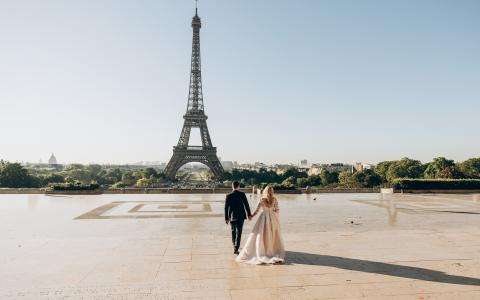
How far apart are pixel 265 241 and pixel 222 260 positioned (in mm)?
1080

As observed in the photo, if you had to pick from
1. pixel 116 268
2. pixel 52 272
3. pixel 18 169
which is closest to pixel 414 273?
pixel 116 268

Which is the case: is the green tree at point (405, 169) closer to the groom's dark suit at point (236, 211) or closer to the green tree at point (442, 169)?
the green tree at point (442, 169)

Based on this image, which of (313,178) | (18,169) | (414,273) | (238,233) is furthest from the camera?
(313,178)

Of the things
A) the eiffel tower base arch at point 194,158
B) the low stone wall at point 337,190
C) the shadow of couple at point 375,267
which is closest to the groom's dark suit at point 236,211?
the shadow of couple at point 375,267

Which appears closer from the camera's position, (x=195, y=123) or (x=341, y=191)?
(x=341, y=191)

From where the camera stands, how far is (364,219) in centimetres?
1530

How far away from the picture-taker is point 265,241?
8.48 metres

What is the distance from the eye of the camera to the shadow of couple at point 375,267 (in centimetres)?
705

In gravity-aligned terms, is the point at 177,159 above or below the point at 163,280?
above

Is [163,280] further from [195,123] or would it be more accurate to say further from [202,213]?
[195,123]

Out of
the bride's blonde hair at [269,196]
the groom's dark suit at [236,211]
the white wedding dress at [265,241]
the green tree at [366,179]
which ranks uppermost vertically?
the green tree at [366,179]

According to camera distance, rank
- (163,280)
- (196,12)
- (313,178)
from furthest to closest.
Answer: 1. (313,178)
2. (196,12)
3. (163,280)

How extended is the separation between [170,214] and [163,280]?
32.3 feet

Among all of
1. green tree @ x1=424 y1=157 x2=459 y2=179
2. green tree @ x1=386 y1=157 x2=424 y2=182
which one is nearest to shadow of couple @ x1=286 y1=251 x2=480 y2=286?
green tree @ x1=424 y1=157 x2=459 y2=179
